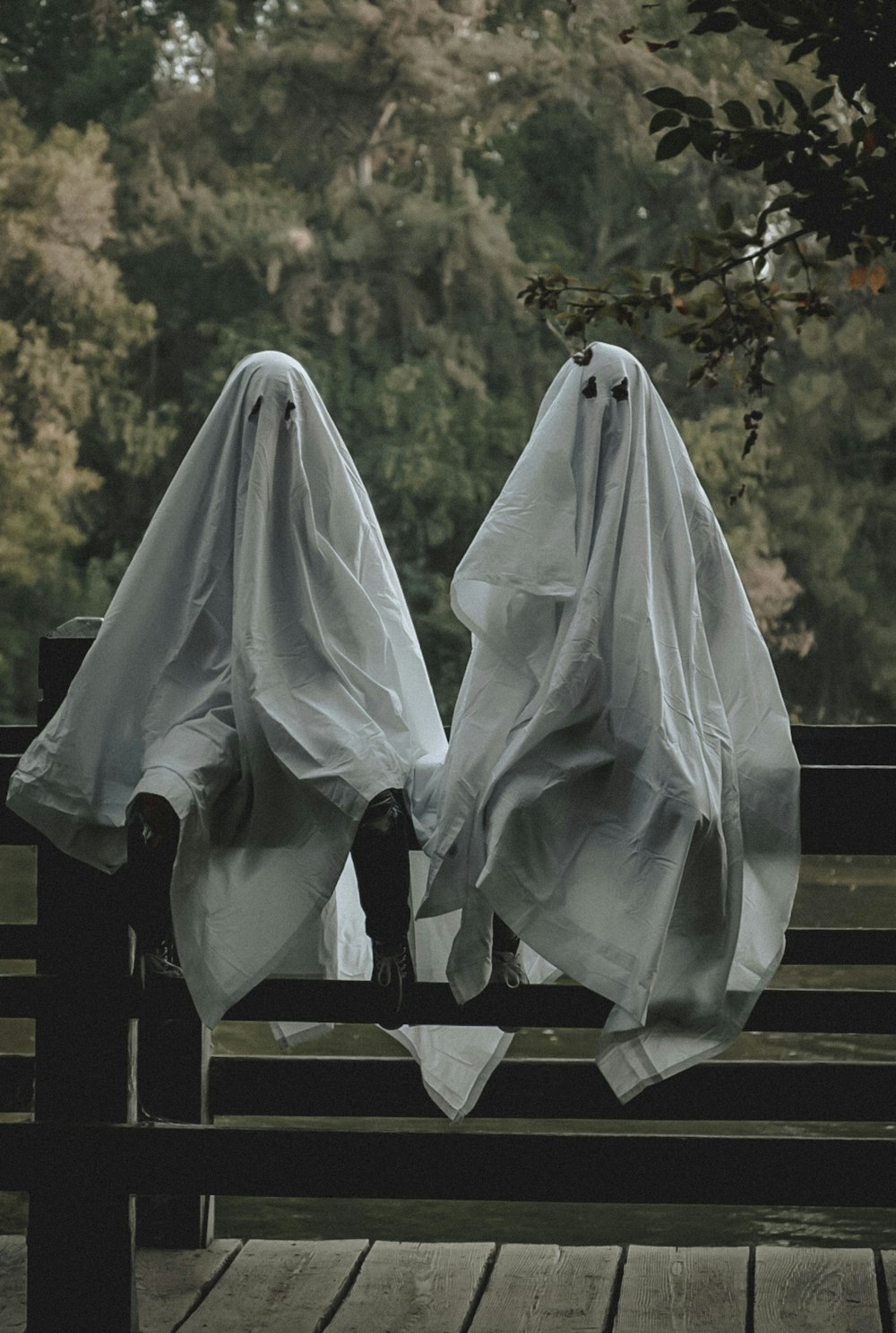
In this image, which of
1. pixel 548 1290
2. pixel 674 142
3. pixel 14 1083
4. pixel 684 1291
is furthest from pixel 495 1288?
pixel 674 142

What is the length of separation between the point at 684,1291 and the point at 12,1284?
124 centimetres

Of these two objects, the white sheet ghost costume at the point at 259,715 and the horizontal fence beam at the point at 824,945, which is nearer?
the white sheet ghost costume at the point at 259,715

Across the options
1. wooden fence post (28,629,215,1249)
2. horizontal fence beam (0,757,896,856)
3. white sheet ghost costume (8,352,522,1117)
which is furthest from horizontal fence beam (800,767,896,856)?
wooden fence post (28,629,215,1249)

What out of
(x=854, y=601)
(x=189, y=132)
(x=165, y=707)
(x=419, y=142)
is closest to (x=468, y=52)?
(x=419, y=142)

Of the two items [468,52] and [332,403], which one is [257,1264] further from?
[468,52]

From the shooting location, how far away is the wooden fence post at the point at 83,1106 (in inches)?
110

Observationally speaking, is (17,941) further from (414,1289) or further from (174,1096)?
(414,1289)

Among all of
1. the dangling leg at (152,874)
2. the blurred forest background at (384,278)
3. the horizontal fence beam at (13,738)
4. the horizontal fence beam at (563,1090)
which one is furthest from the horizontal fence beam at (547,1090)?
the blurred forest background at (384,278)

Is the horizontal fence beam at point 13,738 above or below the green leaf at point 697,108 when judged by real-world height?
below

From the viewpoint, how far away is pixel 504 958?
274 cm

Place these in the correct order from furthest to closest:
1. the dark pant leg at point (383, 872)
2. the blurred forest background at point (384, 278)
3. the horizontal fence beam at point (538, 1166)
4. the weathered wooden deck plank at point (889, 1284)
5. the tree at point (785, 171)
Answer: the blurred forest background at point (384, 278) < the weathered wooden deck plank at point (889, 1284) < the dark pant leg at point (383, 872) < the horizontal fence beam at point (538, 1166) < the tree at point (785, 171)

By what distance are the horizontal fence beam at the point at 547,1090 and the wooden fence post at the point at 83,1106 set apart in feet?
1.40

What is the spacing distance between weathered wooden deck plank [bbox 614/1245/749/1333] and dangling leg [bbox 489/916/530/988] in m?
0.71

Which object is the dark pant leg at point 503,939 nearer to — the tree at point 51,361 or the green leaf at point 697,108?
the green leaf at point 697,108
